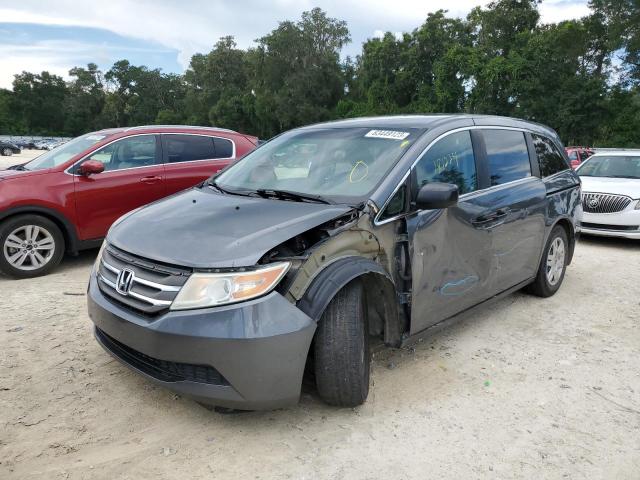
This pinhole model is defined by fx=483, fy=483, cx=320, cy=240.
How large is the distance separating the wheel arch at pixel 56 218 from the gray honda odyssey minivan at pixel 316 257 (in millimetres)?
2627

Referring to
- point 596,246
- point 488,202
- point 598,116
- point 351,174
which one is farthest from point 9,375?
point 598,116

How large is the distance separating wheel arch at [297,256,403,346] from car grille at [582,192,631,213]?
6.36 meters

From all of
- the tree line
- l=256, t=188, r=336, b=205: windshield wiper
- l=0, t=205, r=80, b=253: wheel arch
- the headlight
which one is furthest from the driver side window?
the tree line

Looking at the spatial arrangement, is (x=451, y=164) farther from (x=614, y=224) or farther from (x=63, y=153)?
(x=614, y=224)

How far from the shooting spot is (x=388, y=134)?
3479 mm

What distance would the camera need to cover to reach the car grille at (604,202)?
766 centimetres

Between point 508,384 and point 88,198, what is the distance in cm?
491

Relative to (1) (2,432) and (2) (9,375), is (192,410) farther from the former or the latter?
(2) (9,375)

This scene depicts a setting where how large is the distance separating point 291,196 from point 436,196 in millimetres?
925

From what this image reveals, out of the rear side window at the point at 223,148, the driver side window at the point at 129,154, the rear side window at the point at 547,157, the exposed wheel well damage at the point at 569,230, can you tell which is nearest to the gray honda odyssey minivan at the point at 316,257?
the rear side window at the point at 547,157

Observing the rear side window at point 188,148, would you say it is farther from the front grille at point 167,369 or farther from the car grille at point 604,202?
the car grille at point 604,202

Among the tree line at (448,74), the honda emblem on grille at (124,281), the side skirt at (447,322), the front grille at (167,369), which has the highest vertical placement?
the tree line at (448,74)

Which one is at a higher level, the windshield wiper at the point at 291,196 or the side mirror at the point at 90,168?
the side mirror at the point at 90,168

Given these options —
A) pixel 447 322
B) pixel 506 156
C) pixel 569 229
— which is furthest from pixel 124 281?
pixel 569 229
